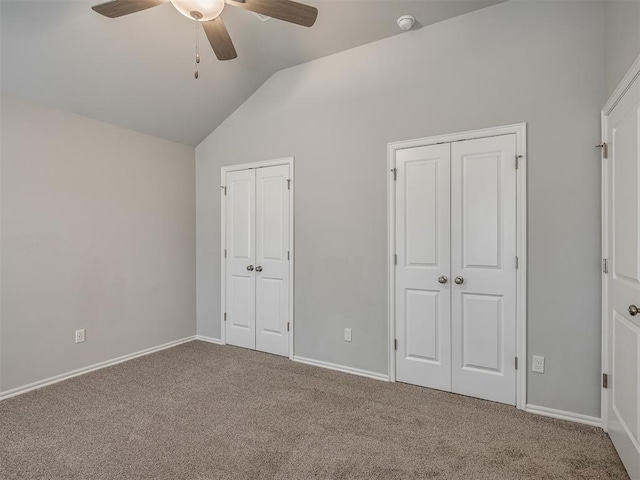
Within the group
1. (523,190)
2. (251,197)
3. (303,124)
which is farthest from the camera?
(251,197)

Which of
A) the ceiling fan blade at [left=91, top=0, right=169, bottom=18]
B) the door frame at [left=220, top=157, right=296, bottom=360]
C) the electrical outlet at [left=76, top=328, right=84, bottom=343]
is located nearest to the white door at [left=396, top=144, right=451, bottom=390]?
the door frame at [left=220, top=157, right=296, bottom=360]

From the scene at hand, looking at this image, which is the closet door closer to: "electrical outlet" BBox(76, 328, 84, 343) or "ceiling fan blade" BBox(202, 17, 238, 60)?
"electrical outlet" BBox(76, 328, 84, 343)

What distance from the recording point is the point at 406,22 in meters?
2.74

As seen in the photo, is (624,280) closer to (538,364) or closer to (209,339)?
(538,364)

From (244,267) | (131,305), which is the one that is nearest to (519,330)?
(244,267)

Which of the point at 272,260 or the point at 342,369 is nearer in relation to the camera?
the point at 342,369

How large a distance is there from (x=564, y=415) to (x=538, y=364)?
0.36 metres

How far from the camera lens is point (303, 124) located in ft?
Result: 11.3

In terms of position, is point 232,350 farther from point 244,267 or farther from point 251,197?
point 251,197

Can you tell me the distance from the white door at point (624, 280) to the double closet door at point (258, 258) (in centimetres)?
259

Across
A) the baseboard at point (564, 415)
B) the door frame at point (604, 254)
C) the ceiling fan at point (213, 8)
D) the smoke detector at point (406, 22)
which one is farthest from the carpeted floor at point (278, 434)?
the smoke detector at point (406, 22)

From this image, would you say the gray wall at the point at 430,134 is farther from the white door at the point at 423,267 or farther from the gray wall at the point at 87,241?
the gray wall at the point at 87,241

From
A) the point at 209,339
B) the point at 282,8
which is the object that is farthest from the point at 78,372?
the point at 282,8

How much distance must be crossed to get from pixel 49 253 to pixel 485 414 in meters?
3.75
